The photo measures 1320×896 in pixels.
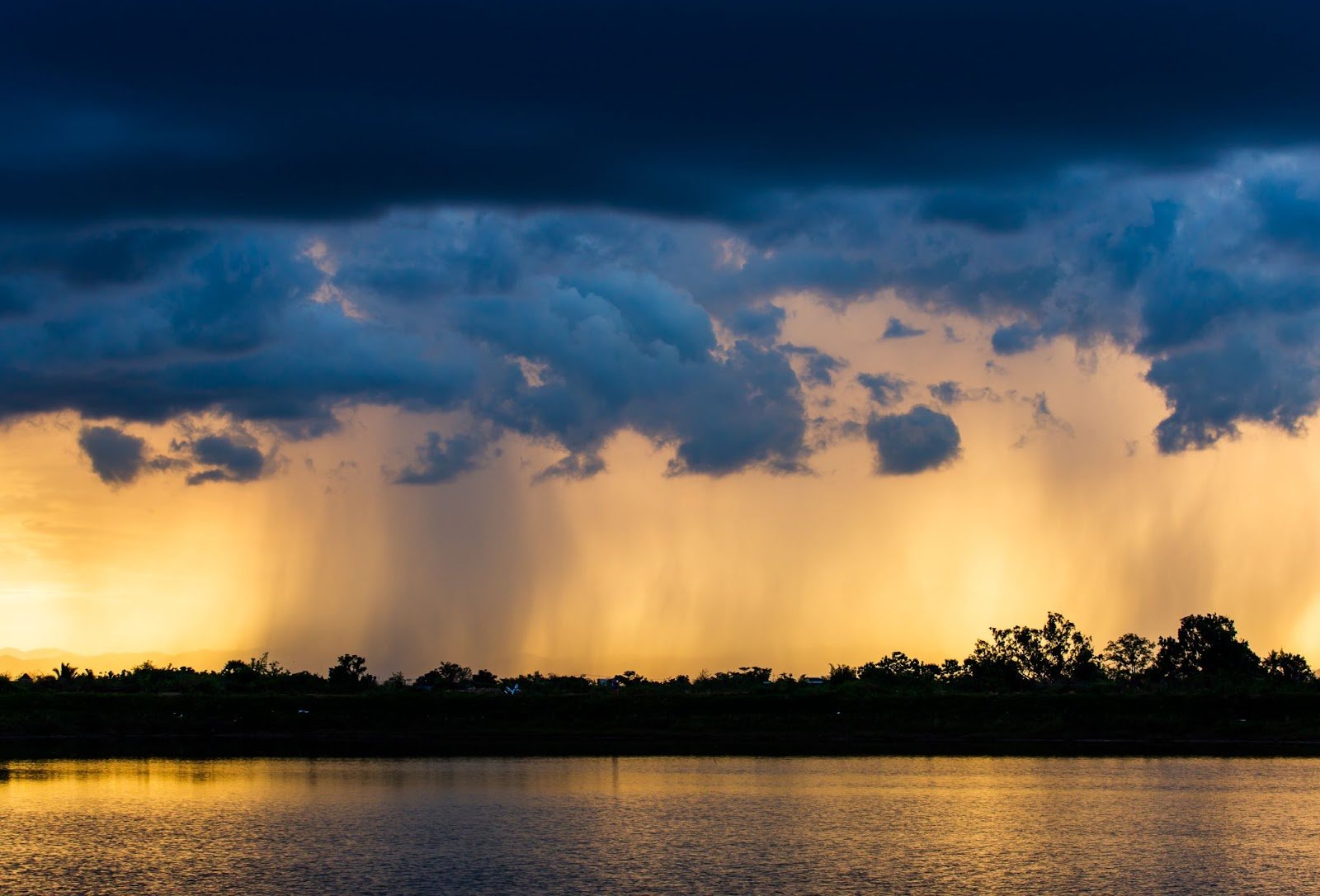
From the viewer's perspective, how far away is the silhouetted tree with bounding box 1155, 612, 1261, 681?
586ft

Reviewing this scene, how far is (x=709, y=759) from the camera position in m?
113

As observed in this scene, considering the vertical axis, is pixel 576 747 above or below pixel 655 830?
above

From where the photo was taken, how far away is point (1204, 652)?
183 m

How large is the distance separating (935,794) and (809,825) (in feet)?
55.7

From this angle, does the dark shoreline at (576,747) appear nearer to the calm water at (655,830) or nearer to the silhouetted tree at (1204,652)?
the calm water at (655,830)

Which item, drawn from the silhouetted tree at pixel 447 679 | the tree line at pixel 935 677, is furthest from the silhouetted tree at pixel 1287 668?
the silhouetted tree at pixel 447 679

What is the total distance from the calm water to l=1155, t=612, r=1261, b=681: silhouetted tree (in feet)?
266

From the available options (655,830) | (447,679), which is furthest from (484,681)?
(655,830)

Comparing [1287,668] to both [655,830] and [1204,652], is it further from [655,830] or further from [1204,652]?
[655,830]

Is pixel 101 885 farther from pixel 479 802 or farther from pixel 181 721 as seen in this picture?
pixel 181 721

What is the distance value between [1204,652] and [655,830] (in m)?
135

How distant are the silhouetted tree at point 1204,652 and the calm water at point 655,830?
3188 inches

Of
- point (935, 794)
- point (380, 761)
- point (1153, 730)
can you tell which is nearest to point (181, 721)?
point (380, 761)

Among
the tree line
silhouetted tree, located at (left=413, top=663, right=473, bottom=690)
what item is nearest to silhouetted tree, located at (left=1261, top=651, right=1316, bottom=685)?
the tree line
